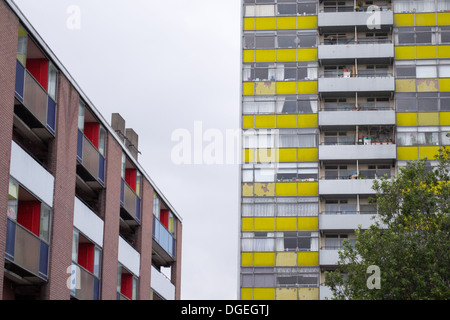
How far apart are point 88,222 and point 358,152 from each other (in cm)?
3063

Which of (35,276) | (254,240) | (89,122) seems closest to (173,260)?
(254,240)

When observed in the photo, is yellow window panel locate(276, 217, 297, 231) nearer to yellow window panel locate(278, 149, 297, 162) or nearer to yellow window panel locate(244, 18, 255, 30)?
yellow window panel locate(278, 149, 297, 162)

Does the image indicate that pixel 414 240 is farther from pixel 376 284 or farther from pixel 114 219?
pixel 114 219

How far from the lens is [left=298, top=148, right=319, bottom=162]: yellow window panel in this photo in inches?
2586

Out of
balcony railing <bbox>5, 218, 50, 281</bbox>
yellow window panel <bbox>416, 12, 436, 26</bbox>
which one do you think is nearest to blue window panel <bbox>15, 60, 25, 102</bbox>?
balcony railing <bbox>5, 218, 50, 281</bbox>

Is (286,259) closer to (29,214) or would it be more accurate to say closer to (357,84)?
(357,84)

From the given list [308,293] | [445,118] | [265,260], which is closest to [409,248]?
[308,293]

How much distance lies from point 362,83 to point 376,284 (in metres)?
28.3

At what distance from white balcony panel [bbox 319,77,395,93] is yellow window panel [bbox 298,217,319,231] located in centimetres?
983

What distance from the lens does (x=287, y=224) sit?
210 feet

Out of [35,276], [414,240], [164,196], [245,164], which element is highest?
[245,164]

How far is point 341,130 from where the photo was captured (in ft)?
219

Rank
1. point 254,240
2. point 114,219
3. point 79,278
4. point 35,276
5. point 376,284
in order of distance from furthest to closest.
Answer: point 254,240 → point 114,219 → point 376,284 → point 79,278 → point 35,276

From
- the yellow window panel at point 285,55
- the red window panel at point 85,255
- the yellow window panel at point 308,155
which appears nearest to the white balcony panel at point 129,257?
the red window panel at point 85,255
